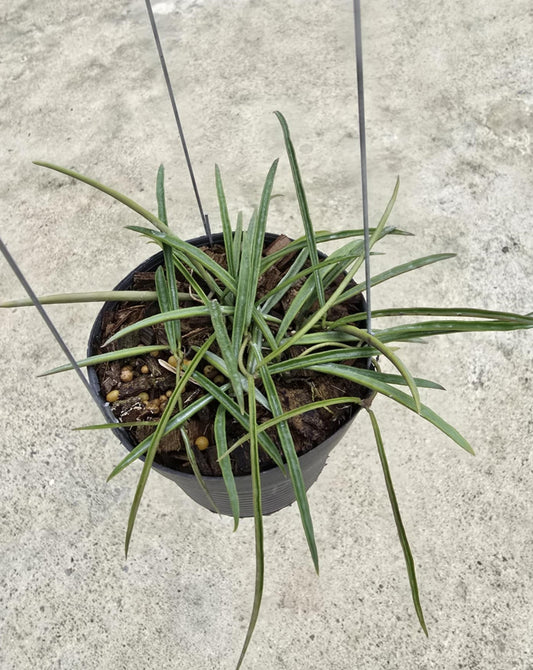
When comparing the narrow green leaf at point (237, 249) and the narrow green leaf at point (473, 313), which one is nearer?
the narrow green leaf at point (473, 313)

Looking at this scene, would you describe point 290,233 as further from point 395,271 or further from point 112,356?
point 112,356

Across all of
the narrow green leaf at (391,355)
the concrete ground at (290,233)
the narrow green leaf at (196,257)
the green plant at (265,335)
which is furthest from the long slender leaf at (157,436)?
the concrete ground at (290,233)

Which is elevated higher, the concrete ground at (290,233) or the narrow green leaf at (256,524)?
the narrow green leaf at (256,524)

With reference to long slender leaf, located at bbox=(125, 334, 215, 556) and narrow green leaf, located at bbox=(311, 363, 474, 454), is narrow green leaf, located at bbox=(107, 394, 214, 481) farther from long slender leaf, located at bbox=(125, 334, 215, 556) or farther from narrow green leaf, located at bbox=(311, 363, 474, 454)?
narrow green leaf, located at bbox=(311, 363, 474, 454)

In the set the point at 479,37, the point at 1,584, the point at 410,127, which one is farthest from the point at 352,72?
the point at 1,584

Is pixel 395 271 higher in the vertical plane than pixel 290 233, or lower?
higher

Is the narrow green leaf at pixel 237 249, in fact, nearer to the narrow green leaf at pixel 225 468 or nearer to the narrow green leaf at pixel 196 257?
the narrow green leaf at pixel 196 257

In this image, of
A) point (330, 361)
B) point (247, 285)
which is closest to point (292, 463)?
point (330, 361)
